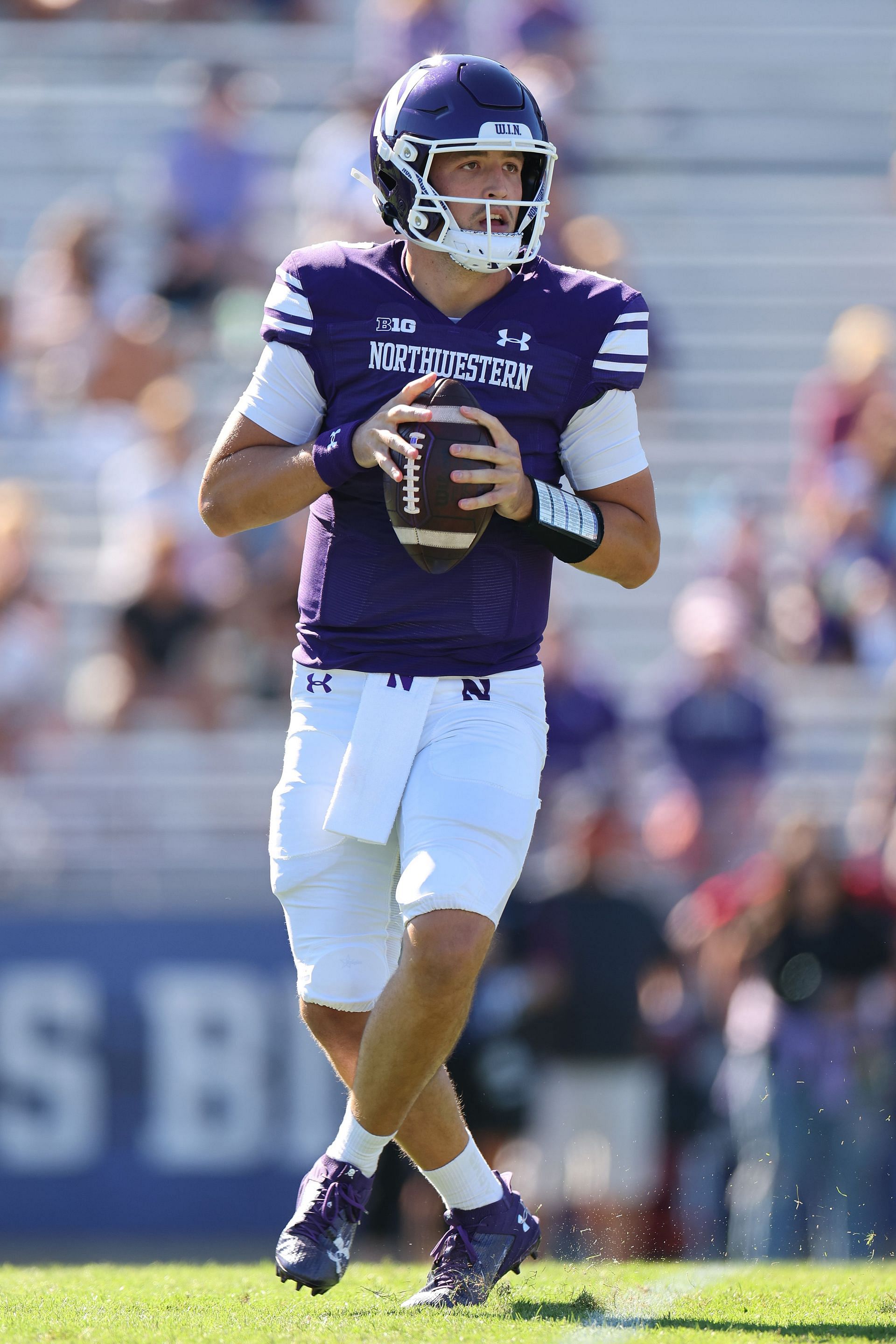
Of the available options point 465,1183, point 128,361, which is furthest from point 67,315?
point 465,1183

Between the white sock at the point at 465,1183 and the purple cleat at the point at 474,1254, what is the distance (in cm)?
1

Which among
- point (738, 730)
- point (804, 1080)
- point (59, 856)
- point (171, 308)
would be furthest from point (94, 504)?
point (804, 1080)

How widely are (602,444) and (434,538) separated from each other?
0.47 m

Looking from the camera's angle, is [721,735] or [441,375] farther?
[721,735]

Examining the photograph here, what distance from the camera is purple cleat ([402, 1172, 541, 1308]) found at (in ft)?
11.6

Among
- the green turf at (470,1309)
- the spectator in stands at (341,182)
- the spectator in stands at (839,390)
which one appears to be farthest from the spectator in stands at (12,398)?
the green turf at (470,1309)

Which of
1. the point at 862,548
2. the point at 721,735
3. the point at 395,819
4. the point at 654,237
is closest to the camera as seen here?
the point at 395,819

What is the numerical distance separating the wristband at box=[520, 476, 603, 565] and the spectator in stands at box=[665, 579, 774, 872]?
472 centimetres

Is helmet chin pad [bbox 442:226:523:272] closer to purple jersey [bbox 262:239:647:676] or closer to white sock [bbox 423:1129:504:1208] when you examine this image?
purple jersey [bbox 262:239:647:676]

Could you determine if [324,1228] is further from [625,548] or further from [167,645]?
[167,645]

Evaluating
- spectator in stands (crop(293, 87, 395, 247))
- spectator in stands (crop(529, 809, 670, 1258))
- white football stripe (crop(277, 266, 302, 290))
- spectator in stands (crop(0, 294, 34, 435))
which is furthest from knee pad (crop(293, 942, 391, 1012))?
spectator in stands (crop(0, 294, 34, 435))

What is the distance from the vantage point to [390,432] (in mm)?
3268

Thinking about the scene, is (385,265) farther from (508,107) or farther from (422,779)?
(422,779)

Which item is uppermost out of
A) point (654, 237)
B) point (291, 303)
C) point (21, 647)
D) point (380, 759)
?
point (654, 237)
